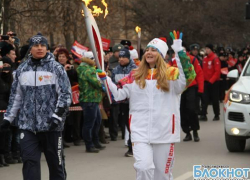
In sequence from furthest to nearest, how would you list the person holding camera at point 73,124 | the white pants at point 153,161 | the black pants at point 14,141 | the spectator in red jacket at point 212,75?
1. the spectator in red jacket at point 212,75
2. the person holding camera at point 73,124
3. the black pants at point 14,141
4. the white pants at point 153,161

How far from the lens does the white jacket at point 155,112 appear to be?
272 inches

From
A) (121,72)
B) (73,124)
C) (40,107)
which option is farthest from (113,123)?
(40,107)

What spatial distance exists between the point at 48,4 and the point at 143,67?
53.4ft

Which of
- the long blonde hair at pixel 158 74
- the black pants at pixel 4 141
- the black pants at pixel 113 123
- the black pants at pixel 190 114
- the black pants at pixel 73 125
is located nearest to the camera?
the long blonde hair at pixel 158 74

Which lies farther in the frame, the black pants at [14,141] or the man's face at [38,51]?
the black pants at [14,141]

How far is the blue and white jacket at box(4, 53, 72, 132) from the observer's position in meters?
7.18

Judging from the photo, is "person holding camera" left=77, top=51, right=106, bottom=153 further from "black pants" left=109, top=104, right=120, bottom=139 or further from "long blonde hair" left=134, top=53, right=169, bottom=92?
"long blonde hair" left=134, top=53, right=169, bottom=92

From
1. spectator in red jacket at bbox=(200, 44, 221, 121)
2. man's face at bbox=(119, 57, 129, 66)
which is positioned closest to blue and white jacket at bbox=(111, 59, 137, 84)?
man's face at bbox=(119, 57, 129, 66)

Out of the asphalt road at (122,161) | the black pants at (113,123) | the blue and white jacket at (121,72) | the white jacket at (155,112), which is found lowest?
the asphalt road at (122,161)

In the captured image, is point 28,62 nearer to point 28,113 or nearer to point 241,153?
point 28,113

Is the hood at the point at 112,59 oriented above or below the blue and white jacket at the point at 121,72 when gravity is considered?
above

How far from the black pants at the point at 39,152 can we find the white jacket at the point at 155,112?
35.4 inches

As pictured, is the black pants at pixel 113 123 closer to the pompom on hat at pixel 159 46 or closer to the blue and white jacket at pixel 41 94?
the blue and white jacket at pixel 41 94

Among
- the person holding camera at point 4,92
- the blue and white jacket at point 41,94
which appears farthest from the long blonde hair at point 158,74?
the person holding camera at point 4,92
